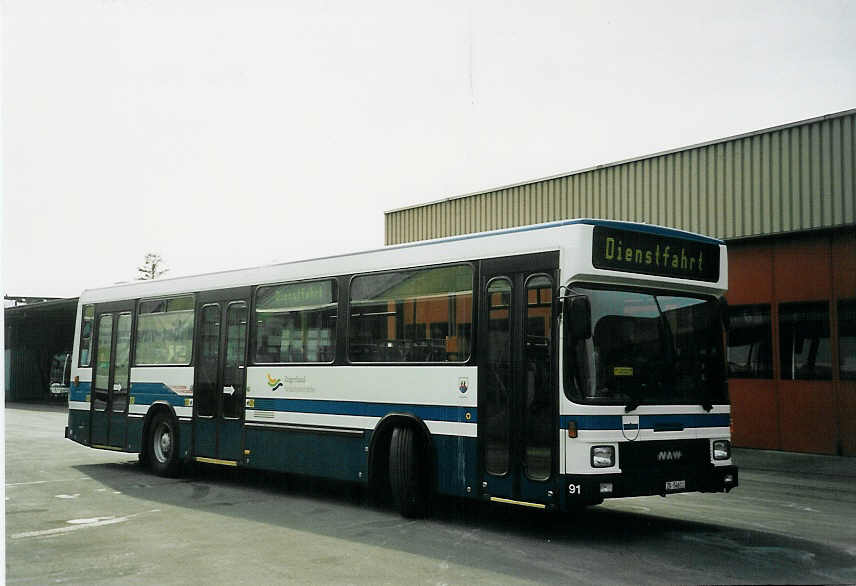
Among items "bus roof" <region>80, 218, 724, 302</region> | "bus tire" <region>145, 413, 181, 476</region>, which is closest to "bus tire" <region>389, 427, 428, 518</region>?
"bus roof" <region>80, 218, 724, 302</region>

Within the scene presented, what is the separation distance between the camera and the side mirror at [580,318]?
8.33 meters

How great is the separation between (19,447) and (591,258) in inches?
628

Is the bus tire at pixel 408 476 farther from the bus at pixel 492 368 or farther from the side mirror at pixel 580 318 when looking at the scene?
the side mirror at pixel 580 318

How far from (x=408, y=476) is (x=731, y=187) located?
11845 millimetres

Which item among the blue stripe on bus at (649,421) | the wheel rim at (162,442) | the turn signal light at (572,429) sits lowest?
the wheel rim at (162,442)

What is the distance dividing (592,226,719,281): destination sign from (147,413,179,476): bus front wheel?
8319mm

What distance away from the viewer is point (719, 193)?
19.3 meters

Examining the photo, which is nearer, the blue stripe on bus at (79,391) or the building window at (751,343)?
the blue stripe on bus at (79,391)

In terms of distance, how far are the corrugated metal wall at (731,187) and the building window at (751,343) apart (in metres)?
1.63

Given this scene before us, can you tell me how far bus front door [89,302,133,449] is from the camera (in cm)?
1562

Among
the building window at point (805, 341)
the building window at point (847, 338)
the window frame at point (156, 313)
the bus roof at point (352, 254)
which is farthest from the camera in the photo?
the building window at point (805, 341)

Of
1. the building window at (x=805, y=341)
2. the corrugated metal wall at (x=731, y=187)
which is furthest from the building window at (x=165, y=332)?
the building window at (x=805, y=341)

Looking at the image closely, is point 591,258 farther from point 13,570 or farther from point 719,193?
point 719,193

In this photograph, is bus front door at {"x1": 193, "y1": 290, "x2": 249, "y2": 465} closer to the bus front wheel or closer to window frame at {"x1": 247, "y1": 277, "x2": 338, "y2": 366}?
window frame at {"x1": 247, "y1": 277, "x2": 338, "y2": 366}
